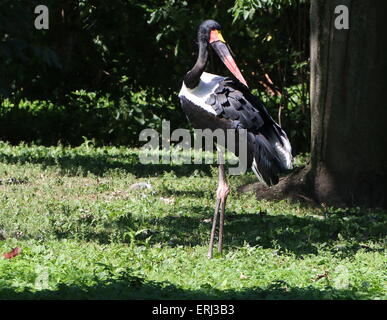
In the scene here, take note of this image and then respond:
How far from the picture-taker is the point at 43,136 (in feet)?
46.2

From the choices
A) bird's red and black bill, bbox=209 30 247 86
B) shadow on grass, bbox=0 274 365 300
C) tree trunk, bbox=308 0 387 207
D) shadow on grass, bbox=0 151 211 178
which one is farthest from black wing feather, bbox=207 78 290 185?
shadow on grass, bbox=0 151 211 178

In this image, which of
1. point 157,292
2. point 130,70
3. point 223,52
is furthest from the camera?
point 130,70

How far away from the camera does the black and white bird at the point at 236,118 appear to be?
729 cm

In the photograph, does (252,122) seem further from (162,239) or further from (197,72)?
(162,239)

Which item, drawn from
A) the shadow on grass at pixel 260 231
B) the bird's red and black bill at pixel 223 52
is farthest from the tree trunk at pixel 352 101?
the bird's red and black bill at pixel 223 52

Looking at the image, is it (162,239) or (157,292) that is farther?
(162,239)

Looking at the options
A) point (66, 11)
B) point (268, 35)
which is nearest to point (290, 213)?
point (268, 35)

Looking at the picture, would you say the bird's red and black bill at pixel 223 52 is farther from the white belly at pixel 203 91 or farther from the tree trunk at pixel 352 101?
the tree trunk at pixel 352 101

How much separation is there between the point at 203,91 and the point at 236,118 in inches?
15.8

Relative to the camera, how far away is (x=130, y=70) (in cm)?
1460

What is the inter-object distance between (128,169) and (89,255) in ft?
15.1

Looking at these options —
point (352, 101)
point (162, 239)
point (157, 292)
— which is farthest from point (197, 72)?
point (157, 292)

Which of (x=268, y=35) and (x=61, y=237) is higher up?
(x=268, y=35)
